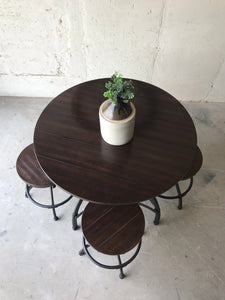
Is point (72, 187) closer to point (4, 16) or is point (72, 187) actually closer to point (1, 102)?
point (4, 16)

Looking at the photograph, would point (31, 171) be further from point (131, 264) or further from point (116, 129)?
point (131, 264)

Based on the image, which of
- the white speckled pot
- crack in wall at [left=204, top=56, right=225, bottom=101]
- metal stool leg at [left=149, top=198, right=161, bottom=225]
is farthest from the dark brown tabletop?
crack in wall at [left=204, top=56, right=225, bottom=101]

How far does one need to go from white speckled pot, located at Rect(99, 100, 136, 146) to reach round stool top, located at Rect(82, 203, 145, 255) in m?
0.53

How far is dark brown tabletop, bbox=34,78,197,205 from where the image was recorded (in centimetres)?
144

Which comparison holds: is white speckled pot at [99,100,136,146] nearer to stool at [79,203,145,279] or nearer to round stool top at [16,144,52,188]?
stool at [79,203,145,279]

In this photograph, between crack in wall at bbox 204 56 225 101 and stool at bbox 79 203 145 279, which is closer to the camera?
stool at bbox 79 203 145 279

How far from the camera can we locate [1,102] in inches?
126

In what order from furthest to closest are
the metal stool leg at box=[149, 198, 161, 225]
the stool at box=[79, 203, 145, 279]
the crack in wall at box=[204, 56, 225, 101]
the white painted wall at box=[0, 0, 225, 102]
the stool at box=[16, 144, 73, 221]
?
the crack in wall at box=[204, 56, 225, 101], the white painted wall at box=[0, 0, 225, 102], the metal stool leg at box=[149, 198, 161, 225], the stool at box=[16, 144, 73, 221], the stool at box=[79, 203, 145, 279]

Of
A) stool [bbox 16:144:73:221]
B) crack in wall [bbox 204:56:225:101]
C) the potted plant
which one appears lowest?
stool [bbox 16:144:73:221]

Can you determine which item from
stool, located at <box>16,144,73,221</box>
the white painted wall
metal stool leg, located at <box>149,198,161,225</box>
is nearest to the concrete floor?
A: metal stool leg, located at <box>149,198,161,225</box>

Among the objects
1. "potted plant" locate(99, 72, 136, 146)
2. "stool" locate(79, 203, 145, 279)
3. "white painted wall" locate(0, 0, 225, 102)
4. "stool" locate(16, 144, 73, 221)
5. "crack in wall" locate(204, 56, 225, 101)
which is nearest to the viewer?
"potted plant" locate(99, 72, 136, 146)

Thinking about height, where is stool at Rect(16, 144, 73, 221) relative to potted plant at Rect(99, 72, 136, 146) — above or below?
below

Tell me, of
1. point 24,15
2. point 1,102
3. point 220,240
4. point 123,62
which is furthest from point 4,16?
point 220,240

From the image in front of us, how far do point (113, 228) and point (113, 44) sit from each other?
193 cm
